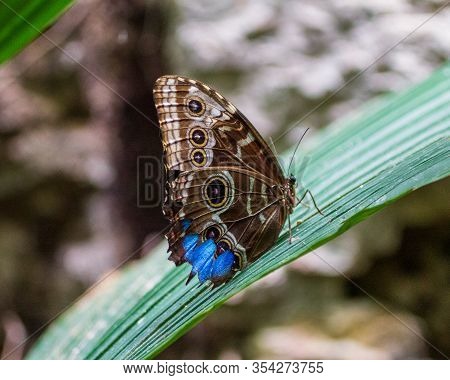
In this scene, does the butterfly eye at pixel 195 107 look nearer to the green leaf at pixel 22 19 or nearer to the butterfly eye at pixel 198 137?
the butterfly eye at pixel 198 137

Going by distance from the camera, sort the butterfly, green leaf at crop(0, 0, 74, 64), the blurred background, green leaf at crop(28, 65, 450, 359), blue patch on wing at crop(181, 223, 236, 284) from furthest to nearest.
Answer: the blurred background < the butterfly < blue patch on wing at crop(181, 223, 236, 284) < green leaf at crop(28, 65, 450, 359) < green leaf at crop(0, 0, 74, 64)

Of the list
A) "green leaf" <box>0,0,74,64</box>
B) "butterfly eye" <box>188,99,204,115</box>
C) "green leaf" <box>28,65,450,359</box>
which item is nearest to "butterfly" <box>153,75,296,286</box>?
"butterfly eye" <box>188,99,204,115</box>

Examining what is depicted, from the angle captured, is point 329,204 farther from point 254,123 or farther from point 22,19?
point 254,123

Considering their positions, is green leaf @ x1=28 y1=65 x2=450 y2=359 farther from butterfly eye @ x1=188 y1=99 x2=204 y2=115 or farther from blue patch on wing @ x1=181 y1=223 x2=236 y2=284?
butterfly eye @ x1=188 y1=99 x2=204 y2=115

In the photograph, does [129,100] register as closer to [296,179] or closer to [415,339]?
[296,179]

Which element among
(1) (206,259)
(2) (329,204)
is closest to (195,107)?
(1) (206,259)
